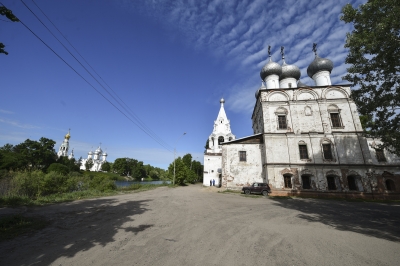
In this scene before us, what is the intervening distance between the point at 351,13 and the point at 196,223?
1354cm

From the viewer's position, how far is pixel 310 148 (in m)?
19.6

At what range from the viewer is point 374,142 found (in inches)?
805

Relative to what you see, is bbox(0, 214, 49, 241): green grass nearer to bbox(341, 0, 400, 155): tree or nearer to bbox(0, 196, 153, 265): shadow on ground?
bbox(0, 196, 153, 265): shadow on ground

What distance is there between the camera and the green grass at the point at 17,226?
524cm

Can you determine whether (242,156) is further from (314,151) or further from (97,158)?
(97,158)

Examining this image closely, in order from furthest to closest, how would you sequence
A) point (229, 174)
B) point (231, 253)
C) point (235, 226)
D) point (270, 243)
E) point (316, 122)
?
point (229, 174)
point (316, 122)
point (235, 226)
point (270, 243)
point (231, 253)

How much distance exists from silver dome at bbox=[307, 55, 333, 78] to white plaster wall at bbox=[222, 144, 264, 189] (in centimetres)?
1320

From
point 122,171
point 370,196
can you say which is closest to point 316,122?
point 370,196

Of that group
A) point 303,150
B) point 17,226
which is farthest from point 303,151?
point 17,226

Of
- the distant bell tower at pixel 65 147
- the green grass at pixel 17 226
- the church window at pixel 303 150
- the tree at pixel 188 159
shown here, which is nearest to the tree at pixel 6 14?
the green grass at pixel 17 226

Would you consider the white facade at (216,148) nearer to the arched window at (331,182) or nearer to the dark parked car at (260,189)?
the dark parked car at (260,189)

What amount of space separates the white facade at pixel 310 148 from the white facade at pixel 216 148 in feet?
23.4

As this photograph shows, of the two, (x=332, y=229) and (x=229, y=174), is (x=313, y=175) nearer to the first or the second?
(x=229, y=174)

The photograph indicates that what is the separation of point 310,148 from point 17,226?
23.3 m
